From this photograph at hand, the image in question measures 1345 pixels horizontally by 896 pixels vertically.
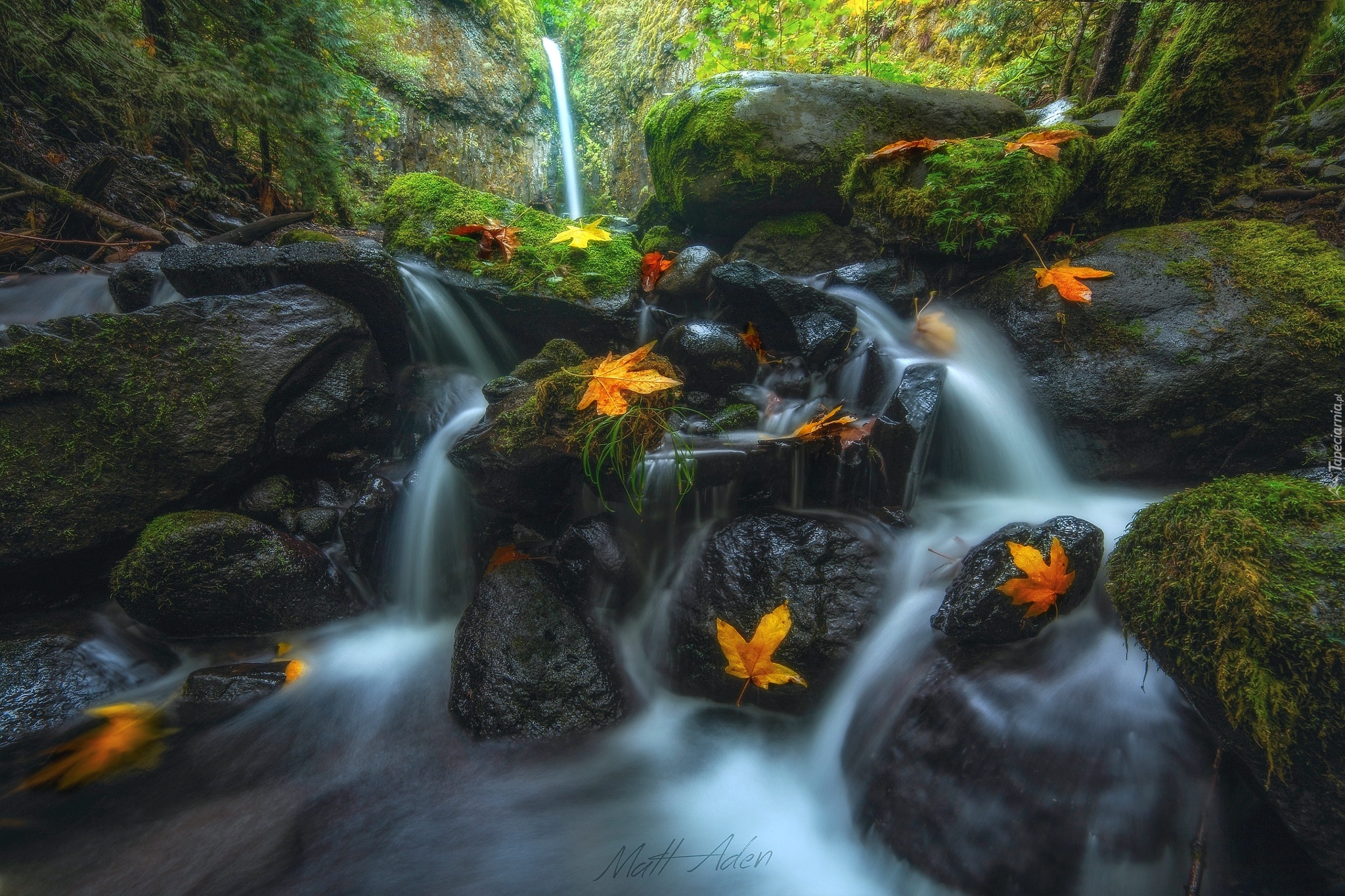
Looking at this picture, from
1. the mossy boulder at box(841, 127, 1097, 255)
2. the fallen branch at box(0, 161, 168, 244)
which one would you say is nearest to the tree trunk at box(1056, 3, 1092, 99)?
the mossy boulder at box(841, 127, 1097, 255)

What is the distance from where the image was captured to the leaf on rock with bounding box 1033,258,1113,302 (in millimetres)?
3229

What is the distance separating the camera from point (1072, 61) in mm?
5207

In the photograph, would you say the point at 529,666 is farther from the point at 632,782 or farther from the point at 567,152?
the point at 567,152

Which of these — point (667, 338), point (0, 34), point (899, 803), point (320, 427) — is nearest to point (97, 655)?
point (320, 427)

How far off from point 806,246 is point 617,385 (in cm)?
293

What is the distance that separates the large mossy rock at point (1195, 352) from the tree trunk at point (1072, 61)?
3.02 metres

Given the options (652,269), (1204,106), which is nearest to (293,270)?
(652,269)

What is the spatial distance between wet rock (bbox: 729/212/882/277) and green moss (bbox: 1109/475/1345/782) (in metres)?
3.48

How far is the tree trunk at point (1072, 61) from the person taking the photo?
16.7 feet

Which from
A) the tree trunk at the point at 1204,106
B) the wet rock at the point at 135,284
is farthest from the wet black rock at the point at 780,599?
the wet rock at the point at 135,284

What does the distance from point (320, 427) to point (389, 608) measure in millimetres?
1316

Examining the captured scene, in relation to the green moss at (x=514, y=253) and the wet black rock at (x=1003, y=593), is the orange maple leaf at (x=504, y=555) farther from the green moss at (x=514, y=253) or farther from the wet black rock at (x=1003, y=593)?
the wet black rock at (x=1003, y=593)

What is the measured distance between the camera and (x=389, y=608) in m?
3.35
